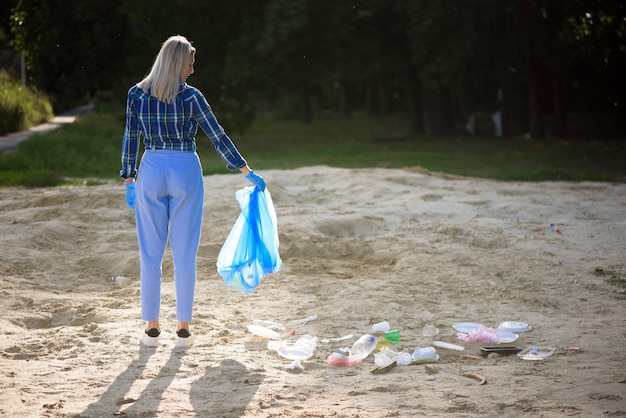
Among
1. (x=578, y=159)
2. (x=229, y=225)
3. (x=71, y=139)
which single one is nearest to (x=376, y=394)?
(x=229, y=225)

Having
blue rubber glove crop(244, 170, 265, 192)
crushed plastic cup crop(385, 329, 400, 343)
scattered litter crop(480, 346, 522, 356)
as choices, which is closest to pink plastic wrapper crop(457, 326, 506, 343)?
scattered litter crop(480, 346, 522, 356)

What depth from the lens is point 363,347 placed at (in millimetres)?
5191

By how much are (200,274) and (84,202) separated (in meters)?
3.38

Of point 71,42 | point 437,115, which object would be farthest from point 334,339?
point 437,115

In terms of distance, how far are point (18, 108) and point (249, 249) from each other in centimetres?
1936

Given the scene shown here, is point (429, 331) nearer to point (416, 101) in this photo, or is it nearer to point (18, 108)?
point (18, 108)

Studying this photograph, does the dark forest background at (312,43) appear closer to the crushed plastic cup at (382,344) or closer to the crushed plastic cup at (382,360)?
the crushed plastic cup at (382,344)

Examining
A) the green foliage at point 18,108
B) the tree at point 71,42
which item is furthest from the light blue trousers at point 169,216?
the green foliage at point 18,108

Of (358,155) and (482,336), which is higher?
(358,155)

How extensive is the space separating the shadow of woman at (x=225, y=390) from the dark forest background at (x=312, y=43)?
15.9 m

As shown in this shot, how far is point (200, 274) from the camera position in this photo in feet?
24.4

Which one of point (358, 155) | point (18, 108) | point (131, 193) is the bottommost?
point (358, 155)

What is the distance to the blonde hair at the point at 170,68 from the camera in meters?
4.88

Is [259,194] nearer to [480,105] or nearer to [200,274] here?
[200,274]
